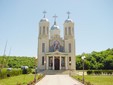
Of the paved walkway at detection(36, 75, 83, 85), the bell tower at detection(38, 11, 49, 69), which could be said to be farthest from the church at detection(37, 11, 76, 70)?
the paved walkway at detection(36, 75, 83, 85)

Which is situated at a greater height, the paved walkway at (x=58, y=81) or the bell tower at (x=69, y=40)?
the bell tower at (x=69, y=40)

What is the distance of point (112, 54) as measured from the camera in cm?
6184

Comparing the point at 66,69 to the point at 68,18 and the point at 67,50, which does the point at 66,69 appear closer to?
the point at 67,50

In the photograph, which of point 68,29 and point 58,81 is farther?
point 68,29

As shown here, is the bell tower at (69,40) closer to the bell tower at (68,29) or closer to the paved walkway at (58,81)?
the bell tower at (68,29)

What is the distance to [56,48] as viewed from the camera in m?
47.3

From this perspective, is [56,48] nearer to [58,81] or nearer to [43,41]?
[43,41]

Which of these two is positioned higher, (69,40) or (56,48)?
(69,40)

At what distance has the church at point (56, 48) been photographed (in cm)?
4497

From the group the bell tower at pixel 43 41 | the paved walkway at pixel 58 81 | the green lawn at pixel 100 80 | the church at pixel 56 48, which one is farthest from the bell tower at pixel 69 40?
the paved walkway at pixel 58 81

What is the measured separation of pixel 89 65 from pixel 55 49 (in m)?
14.6

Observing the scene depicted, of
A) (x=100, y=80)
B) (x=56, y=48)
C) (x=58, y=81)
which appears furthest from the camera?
(x=56, y=48)

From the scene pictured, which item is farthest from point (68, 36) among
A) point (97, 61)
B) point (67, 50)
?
point (97, 61)

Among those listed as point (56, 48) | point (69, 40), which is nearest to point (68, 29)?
point (69, 40)
